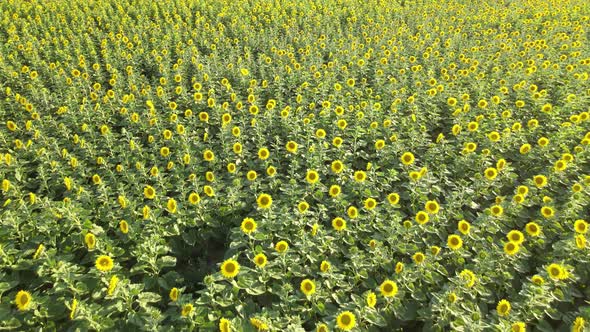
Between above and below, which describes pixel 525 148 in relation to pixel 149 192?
above

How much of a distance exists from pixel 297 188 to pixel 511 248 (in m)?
2.31

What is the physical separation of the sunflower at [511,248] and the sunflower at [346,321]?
5.44 ft

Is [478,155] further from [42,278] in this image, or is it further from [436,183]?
[42,278]

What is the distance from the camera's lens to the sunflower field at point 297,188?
3.08 meters

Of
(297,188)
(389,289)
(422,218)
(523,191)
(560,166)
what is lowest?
(297,188)

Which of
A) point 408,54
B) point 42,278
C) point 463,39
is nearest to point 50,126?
point 42,278

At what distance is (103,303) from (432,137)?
524cm

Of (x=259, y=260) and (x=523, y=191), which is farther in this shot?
(x=523, y=191)

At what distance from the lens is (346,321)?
276 cm

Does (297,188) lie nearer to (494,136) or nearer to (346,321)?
(346,321)

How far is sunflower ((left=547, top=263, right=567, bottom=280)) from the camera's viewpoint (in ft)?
9.95

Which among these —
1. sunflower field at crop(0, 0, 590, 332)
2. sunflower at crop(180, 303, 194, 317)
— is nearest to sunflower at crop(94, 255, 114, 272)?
sunflower field at crop(0, 0, 590, 332)

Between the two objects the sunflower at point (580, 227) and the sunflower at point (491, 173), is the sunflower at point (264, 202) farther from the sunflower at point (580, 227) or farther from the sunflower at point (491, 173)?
the sunflower at point (580, 227)

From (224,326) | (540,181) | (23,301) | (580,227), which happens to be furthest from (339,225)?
(23,301)
